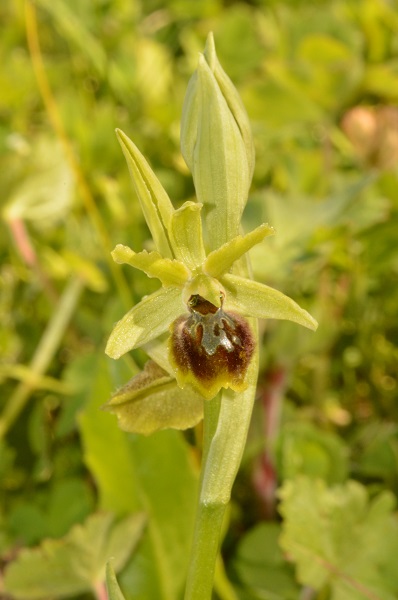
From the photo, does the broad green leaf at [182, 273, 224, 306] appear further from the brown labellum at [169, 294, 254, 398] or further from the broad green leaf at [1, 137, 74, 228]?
the broad green leaf at [1, 137, 74, 228]

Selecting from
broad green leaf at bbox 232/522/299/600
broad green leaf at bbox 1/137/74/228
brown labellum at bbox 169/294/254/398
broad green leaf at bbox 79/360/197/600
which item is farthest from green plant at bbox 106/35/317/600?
broad green leaf at bbox 1/137/74/228

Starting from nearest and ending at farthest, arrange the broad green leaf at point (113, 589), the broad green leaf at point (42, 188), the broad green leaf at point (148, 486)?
the broad green leaf at point (113, 589) < the broad green leaf at point (148, 486) < the broad green leaf at point (42, 188)

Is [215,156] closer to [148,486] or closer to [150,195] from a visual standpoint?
[150,195]

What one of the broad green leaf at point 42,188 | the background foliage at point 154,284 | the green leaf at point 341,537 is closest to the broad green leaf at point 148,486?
the background foliage at point 154,284

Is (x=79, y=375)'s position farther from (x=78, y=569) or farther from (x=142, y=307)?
(x=142, y=307)

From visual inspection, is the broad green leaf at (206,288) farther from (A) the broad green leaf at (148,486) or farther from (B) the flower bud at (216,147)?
(A) the broad green leaf at (148,486)
